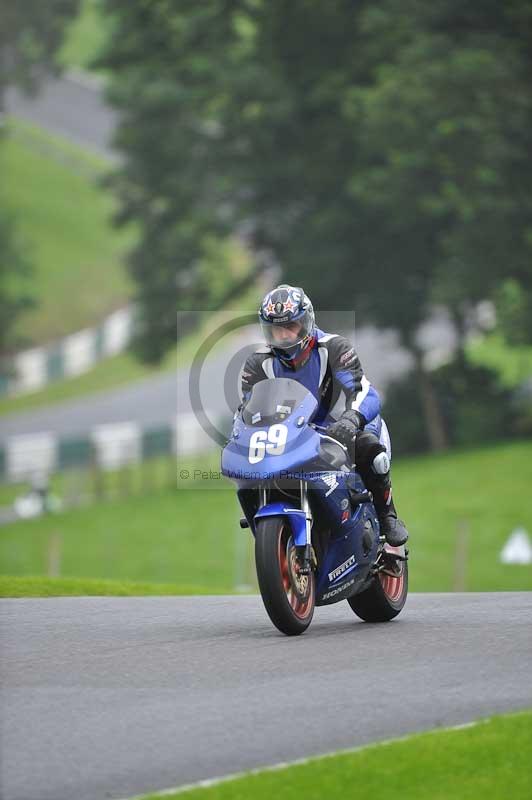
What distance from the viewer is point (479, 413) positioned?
44.1 m

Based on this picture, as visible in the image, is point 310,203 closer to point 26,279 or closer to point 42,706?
Result: point 26,279

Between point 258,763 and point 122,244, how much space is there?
63.3 m

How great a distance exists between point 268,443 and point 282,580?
827 mm

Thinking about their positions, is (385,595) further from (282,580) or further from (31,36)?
(31,36)

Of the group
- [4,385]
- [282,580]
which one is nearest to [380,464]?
[282,580]

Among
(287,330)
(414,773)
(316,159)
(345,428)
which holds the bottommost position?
(414,773)

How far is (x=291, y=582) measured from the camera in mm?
9703

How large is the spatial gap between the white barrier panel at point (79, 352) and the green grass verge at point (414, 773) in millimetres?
52117

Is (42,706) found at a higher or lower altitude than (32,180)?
lower

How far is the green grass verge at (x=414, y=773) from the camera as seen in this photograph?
6426mm

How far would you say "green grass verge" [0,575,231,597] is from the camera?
1388 centimetres

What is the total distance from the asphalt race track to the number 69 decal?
1140 mm

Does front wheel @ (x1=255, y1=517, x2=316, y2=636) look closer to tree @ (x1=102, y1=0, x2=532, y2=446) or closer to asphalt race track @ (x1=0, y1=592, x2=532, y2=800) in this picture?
asphalt race track @ (x1=0, y1=592, x2=532, y2=800)

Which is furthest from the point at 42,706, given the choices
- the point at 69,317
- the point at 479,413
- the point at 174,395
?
the point at 69,317
